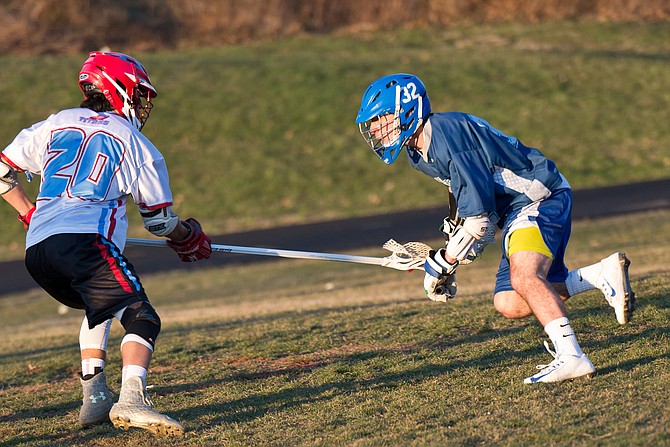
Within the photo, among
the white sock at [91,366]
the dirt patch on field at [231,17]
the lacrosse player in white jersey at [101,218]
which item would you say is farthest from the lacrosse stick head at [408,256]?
the dirt patch on field at [231,17]

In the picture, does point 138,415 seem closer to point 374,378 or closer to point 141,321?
point 141,321

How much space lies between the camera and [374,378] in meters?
6.14

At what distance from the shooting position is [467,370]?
6.05 metres

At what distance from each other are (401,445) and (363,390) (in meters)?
1.21

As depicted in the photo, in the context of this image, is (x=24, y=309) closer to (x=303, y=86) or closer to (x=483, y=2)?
(x=303, y=86)

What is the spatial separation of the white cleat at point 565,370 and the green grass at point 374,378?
0.06 metres

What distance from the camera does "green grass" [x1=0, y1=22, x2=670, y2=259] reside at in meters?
20.8

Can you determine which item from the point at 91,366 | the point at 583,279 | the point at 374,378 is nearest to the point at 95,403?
the point at 91,366

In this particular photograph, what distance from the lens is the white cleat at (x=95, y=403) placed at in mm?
5508

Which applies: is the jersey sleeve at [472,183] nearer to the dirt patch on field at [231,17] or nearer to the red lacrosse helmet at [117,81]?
the red lacrosse helmet at [117,81]

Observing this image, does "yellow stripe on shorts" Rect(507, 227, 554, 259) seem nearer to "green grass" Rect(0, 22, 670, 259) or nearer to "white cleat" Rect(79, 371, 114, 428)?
"white cleat" Rect(79, 371, 114, 428)

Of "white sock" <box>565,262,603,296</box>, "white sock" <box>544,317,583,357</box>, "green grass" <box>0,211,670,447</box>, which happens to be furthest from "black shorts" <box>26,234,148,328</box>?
"white sock" <box>565,262,603,296</box>

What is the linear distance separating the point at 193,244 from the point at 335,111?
62.3 feet

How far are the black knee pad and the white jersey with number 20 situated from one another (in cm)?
41
